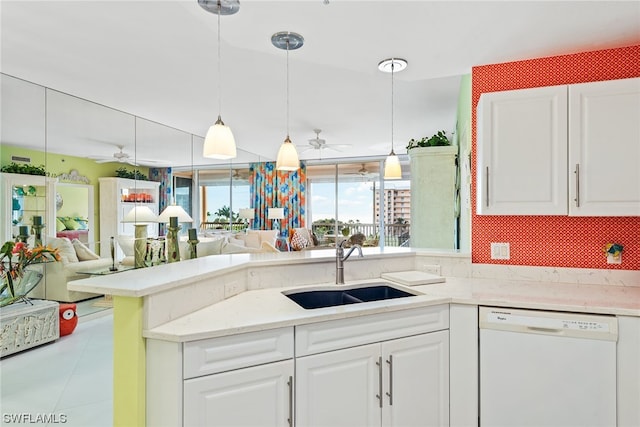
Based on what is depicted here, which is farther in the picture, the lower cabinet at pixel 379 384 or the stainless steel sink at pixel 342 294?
the stainless steel sink at pixel 342 294

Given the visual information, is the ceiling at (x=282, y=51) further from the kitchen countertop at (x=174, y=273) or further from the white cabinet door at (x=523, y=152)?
the kitchen countertop at (x=174, y=273)

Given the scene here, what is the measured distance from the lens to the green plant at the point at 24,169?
11.9ft

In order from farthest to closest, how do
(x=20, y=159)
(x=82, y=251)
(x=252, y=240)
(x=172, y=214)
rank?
(x=252, y=240), (x=172, y=214), (x=82, y=251), (x=20, y=159)

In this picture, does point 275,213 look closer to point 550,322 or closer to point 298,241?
point 298,241

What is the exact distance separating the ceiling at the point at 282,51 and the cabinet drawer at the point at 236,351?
62.4 inches

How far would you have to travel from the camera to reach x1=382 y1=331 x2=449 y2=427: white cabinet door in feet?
5.71

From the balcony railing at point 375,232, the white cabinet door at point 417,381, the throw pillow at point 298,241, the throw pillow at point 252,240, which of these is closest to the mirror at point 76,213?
the throw pillow at point 252,240

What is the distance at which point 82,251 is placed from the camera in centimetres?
445

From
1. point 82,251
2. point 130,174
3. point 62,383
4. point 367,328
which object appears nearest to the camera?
point 367,328

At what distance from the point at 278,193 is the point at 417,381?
7495mm

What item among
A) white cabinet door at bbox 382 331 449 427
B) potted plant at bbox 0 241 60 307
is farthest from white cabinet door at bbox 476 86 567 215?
potted plant at bbox 0 241 60 307

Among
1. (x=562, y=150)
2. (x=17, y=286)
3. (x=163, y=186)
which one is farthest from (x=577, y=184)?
(x=163, y=186)

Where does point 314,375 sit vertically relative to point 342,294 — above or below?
below

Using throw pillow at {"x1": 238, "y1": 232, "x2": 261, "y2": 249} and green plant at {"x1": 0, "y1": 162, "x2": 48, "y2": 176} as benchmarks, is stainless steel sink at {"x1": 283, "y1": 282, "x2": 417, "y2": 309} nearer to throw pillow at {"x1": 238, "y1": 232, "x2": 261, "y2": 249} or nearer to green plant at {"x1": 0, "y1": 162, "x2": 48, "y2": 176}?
green plant at {"x1": 0, "y1": 162, "x2": 48, "y2": 176}
